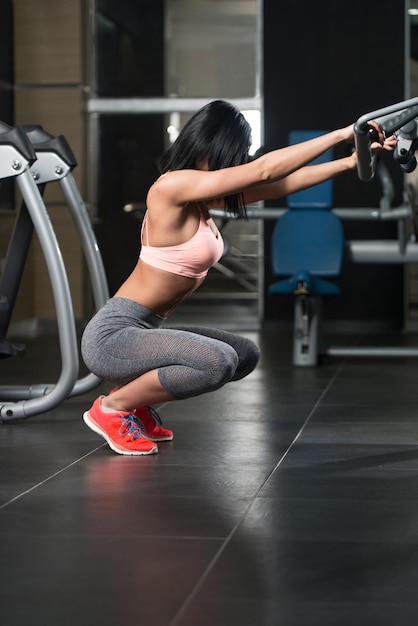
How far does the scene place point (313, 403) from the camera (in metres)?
4.24

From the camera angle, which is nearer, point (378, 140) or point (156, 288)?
point (378, 140)

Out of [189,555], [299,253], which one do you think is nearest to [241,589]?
[189,555]

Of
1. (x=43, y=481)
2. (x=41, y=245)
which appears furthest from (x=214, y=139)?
(x=43, y=481)

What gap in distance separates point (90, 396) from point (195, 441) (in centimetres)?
113

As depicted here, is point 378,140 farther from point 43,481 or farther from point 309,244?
point 309,244

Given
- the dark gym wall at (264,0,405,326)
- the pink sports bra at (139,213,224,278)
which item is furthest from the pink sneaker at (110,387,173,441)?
the dark gym wall at (264,0,405,326)

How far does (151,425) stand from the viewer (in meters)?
3.35

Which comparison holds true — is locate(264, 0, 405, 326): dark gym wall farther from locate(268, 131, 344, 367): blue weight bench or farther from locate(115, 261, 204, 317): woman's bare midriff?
locate(115, 261, 204, 317): woman's bare midriff

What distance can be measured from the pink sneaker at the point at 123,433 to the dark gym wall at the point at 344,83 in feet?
15.6

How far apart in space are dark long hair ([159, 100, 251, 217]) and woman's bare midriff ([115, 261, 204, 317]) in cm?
32

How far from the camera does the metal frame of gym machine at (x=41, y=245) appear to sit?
3416 millimetres

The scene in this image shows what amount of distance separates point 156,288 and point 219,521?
94 centimetres

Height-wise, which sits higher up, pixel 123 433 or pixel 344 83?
pixel 344 83

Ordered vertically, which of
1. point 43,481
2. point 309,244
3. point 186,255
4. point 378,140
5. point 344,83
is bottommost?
point 43,481
